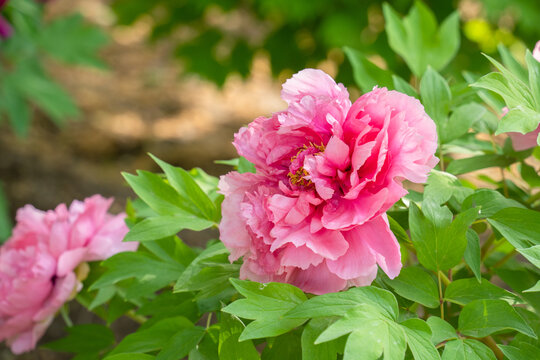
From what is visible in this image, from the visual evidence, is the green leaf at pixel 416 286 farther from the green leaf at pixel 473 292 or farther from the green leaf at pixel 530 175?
the green leaf at pixel 530 175

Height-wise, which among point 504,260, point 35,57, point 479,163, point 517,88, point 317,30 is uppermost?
point 517,88

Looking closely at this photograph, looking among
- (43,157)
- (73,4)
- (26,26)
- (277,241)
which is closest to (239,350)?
(277,241)

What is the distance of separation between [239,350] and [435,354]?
15 cm

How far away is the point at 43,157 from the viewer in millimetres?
3268

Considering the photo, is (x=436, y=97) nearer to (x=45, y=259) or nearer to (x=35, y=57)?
(x=45, y=259)

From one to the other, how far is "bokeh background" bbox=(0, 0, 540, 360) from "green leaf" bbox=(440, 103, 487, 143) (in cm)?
157

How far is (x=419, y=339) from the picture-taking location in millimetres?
467

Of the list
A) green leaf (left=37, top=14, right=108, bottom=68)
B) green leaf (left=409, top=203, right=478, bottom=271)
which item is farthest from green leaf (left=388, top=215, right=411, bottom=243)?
green leaf (left=37, top=14, right=108, bottom=68)

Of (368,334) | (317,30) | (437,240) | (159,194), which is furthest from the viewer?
(317,30)

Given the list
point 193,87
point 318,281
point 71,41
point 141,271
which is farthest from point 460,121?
point 193,87

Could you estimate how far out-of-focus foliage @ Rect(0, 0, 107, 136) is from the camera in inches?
86.4

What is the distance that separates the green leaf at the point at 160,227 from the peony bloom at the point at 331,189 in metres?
0.08

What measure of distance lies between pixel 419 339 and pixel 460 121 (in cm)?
28

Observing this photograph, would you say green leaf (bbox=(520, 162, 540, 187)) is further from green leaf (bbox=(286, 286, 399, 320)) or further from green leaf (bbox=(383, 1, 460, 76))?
green leaf (bbox=(286, 286, 399, 320))
